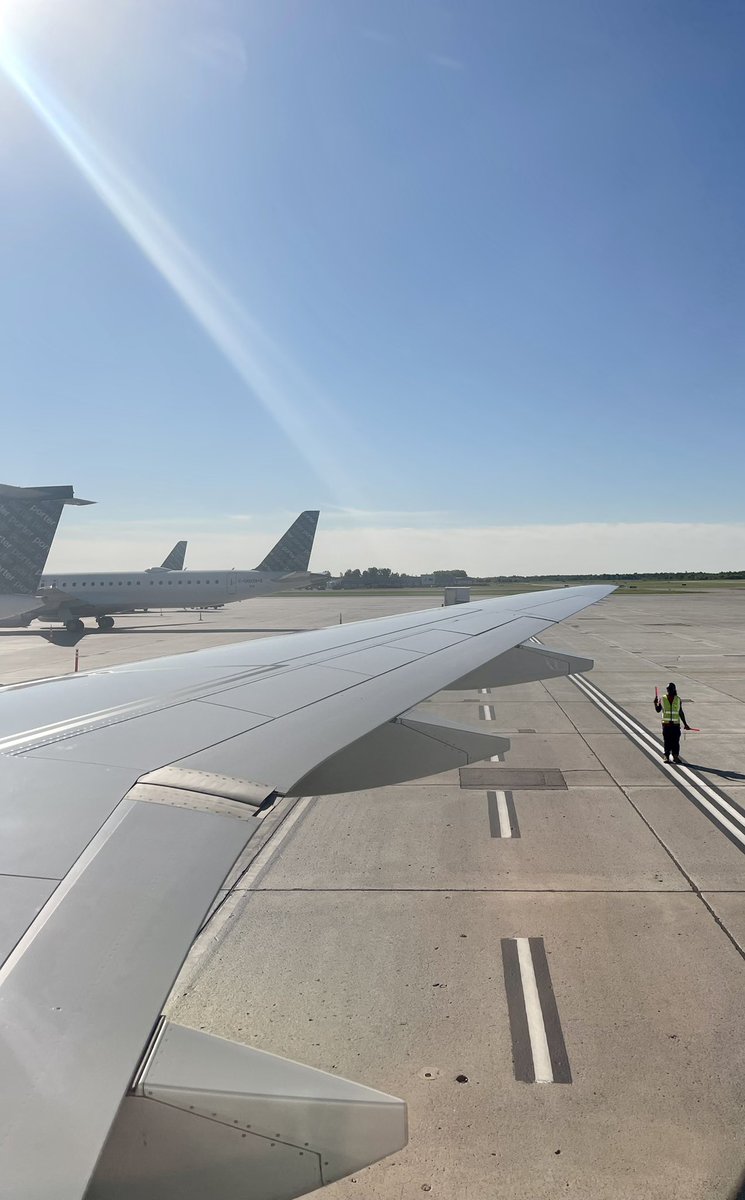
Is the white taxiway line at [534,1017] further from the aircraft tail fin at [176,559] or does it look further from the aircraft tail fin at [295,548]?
the aircraft tail fin at [176,559]

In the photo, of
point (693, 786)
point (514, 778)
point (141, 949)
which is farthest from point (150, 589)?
point (141, 949)

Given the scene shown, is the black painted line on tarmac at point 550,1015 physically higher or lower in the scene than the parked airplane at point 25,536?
lower

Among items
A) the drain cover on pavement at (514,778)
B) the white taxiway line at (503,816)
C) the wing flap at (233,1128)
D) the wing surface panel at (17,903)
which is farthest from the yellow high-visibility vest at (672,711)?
the wing surface panel at (17,903)

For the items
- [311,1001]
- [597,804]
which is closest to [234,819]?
[311,1001]

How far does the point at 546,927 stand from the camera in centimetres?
609

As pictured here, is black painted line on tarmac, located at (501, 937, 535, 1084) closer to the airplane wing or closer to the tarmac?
the tarmac

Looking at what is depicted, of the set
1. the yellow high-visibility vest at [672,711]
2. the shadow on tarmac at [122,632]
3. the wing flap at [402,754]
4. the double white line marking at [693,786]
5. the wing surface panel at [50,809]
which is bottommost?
the double white line marking at [693,786]

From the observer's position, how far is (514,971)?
5.41 meters

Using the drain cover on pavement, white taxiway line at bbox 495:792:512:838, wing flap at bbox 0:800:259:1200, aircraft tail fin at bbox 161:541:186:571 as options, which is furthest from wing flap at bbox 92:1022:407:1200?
aircraft tail fin at bbox 161:541:186:571

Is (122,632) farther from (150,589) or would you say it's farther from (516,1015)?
(516,1015)

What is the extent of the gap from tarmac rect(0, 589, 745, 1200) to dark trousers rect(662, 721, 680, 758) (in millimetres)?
716

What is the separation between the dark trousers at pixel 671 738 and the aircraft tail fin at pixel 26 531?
16306mm

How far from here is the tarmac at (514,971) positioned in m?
3.88

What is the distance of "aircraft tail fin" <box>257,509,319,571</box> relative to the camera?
144 ft
